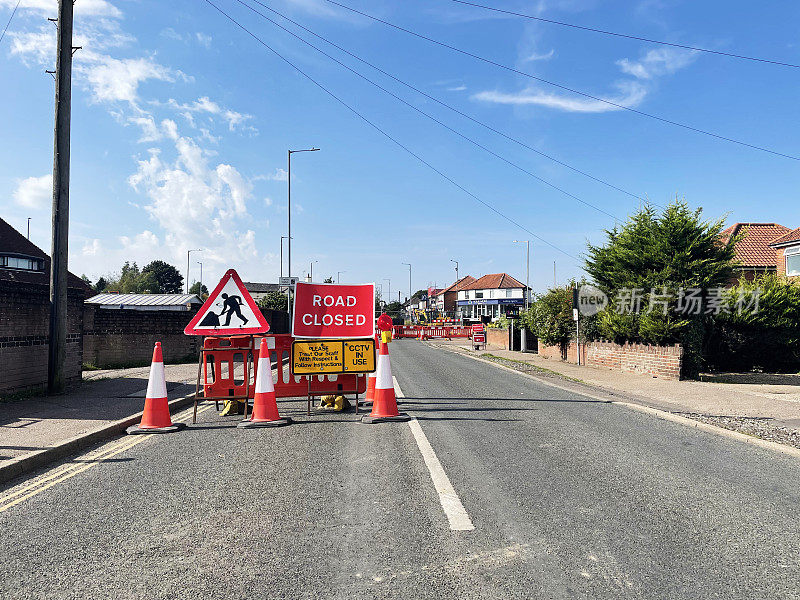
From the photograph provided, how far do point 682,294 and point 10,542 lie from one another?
15527 millimetres

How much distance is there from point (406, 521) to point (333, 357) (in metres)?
5.27

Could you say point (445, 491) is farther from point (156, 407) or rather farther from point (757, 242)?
point (757, 242)

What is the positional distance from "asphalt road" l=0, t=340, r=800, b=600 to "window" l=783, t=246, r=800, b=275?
25.1 m

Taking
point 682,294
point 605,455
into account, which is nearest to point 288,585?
point 605,455

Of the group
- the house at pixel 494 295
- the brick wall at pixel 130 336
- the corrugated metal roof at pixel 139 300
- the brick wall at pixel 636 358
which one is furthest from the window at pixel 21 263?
the house at pixel 494 295

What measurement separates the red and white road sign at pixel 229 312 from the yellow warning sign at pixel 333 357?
2.46ft

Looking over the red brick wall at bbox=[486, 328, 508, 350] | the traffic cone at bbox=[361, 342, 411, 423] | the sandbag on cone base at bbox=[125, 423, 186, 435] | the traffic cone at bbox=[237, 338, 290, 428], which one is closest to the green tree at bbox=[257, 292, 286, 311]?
the red brick wall at bbox=[486, 328, 508, 350]

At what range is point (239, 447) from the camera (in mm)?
Result: 6934

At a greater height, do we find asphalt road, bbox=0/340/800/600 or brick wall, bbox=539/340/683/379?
brick wall, bbox=539/340/683/379

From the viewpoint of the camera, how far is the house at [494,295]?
9925cm

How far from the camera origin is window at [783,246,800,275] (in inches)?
1077

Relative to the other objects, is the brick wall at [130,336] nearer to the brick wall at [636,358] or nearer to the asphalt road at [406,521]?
the asphalt road at [406,521]

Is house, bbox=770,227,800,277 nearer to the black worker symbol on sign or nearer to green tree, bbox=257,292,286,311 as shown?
the black worker symbol on sign

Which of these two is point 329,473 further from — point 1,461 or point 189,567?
point 1,461
